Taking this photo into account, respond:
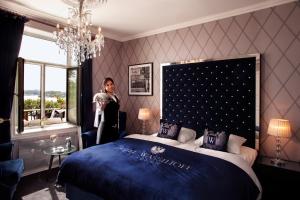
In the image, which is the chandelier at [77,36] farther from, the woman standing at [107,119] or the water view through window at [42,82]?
the water view through window at [42,82]

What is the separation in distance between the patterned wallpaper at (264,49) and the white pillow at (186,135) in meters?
0.88

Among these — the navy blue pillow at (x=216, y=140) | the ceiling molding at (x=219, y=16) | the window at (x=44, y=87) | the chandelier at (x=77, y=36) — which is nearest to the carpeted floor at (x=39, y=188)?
the window at (x=44, y=87)

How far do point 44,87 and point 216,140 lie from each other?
3296 millimetres

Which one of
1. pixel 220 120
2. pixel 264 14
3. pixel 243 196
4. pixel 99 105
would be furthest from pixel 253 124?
pixel 99 105

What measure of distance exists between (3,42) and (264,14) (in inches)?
157

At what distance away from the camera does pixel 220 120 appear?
11.4 ft

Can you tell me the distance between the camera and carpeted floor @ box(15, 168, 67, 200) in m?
2.84

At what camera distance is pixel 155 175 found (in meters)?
2.10

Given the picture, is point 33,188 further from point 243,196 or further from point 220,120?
point 220,120

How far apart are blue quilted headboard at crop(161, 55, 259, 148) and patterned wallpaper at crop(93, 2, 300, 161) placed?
174 millimetres

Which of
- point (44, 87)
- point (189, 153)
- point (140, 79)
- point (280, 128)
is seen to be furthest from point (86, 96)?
point (280, 128)

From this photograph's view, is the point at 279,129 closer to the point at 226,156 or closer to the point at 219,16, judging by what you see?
the point at 226,156

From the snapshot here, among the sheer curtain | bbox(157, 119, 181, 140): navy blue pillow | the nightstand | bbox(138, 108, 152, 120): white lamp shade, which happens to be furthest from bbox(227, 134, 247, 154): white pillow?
the sheer curtain

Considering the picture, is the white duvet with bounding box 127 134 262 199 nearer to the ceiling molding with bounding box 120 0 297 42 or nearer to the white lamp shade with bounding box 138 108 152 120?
the white lamp shade with bounding box 138 108 152 120
